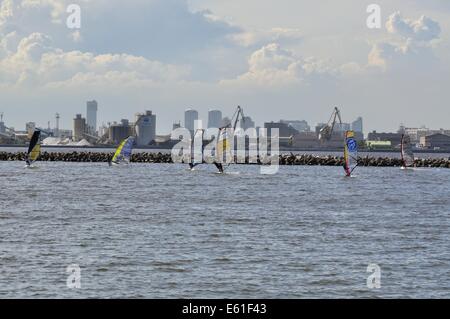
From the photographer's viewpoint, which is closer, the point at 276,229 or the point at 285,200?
the point at 276,229

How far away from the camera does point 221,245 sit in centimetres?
3189

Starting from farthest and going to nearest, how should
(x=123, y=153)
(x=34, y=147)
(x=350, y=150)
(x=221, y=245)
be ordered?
(x=123, y=153)
(x=34, y=147)
(x=350, y=150)
(x=221, y=245)

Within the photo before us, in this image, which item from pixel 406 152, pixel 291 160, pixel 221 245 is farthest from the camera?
pixel 291 160

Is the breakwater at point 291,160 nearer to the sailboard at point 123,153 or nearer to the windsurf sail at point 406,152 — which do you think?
the windsurf sail at point 406,152

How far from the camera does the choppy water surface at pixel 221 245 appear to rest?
23.8m

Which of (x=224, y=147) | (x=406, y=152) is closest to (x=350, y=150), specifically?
(x=224, y=147)

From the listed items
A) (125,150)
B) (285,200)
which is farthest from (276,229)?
(125,150)

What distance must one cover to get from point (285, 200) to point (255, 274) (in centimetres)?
3146

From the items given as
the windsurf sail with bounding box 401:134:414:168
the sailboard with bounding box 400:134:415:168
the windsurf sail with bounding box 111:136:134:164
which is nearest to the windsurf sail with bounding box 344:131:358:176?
the windsurf sail with bounding box 401:134:414:168

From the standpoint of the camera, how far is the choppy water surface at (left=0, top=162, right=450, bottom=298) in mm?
23750

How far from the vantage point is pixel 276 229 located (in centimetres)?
3772
